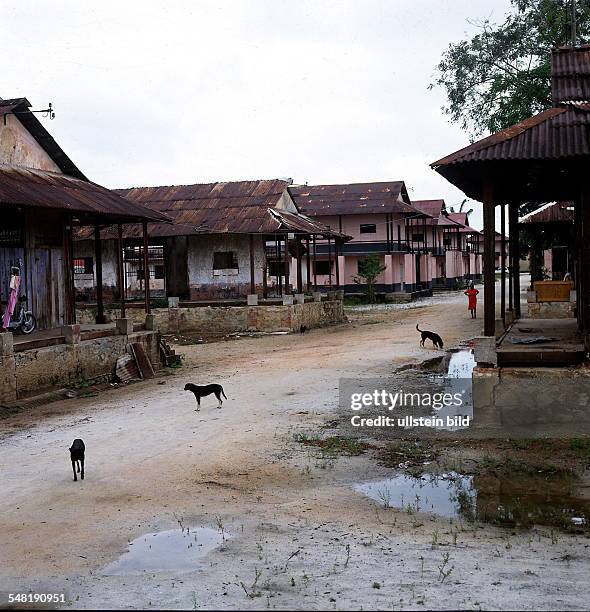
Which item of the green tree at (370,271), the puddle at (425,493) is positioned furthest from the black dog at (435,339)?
the green tree at (370,271)

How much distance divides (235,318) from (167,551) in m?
21.0

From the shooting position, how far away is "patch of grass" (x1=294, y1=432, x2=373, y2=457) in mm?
8967

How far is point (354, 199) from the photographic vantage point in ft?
142

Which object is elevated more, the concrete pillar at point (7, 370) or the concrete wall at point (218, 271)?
the concrete wall at point (218, 271)

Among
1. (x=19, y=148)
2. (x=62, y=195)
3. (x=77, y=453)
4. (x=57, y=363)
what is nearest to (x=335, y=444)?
(x=77, y=453)

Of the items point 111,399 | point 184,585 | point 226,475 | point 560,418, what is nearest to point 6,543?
point 184,585

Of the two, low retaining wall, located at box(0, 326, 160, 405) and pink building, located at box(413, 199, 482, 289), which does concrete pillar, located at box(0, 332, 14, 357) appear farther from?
pink building, located at box(413, 199, 482, 289)

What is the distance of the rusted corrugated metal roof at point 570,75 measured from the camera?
12.7 m

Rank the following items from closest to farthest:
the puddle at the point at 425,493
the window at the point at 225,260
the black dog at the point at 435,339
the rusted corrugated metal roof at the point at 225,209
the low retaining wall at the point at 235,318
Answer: the puddle at the point at 425,493
the black dog at the point at 435,339
the low retaining wall at the point at 235,318
the rusted corrugated metal roof at the point at 225,209
the window at the point at 225,260

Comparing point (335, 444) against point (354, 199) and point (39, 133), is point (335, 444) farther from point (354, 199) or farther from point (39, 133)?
point (354, 199)

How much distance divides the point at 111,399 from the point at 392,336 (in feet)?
33.9

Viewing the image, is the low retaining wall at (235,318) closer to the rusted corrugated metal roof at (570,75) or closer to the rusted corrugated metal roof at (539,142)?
the rusted corrugated metal roof at (570,75)

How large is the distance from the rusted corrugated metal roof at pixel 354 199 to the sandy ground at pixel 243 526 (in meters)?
30.7

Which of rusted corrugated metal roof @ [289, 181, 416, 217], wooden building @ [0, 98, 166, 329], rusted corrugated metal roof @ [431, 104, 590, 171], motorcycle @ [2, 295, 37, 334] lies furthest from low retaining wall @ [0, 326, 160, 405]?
rusted corrugated metal roof @ [289, 181, 416, 217]
